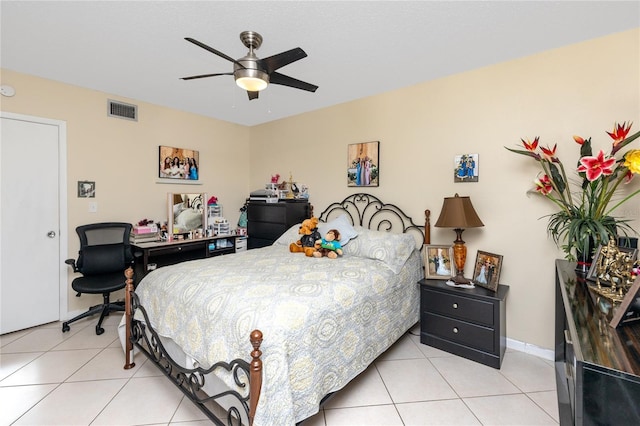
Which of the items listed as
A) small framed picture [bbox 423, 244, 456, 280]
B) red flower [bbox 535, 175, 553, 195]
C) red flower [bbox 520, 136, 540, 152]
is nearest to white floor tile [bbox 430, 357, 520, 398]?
small framed picture [bbox 423, 244, 456, 280]

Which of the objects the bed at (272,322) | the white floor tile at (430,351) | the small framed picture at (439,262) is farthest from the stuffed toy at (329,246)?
the white floor tile at (430,351)

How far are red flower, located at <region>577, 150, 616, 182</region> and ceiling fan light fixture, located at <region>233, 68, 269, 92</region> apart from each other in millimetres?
2113

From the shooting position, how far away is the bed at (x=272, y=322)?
139 centimetres

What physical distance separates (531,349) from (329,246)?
196 centimetres

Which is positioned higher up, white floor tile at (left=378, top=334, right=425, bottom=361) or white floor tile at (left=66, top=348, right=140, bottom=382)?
white floor tile at (left=378, top=334, right=425, bottom=361)

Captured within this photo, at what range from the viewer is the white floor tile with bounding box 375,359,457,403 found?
6.48 feet

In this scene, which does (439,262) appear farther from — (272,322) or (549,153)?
(272,322)

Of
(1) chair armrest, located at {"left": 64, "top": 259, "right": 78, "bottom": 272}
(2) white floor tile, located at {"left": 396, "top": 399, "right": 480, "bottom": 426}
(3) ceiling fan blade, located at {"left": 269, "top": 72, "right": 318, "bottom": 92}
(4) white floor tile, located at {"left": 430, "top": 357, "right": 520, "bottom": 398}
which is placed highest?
(3) ceiling fan blade, located at {"left": 269, "top": 72, "right": 318, "bottom": 92}

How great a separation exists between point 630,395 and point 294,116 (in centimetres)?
410

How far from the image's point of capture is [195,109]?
4000mm

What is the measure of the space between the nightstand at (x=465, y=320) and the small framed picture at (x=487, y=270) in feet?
0.20

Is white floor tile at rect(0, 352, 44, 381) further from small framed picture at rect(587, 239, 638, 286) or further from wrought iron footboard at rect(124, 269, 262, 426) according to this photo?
small framed picture at rect(587, 239, 638, 286)

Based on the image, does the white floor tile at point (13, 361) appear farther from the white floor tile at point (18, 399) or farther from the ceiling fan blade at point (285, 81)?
the ceiling fan blade at point (285, 81)

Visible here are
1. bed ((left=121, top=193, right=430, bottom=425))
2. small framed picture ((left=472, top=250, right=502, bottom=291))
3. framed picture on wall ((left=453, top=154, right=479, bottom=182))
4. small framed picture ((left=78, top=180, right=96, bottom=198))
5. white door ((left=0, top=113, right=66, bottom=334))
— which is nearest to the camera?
bed ((left=121, top=193, right=430, bottom=425))
